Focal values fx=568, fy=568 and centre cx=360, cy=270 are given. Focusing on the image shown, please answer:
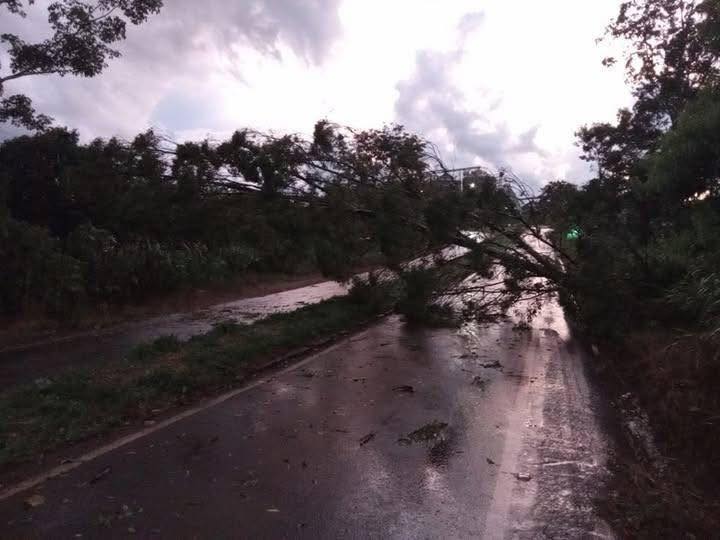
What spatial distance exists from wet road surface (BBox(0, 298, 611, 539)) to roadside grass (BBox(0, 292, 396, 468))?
0.52 meters

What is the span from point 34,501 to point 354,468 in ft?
7.69

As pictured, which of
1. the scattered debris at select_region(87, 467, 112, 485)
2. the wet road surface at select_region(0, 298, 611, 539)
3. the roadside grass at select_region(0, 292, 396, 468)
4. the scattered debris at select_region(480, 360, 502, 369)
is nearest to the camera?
the wet road surface at select_region(0, 298, 611, 539)

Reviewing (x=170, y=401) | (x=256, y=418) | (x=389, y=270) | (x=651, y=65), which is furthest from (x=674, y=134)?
(x=651, y=65)

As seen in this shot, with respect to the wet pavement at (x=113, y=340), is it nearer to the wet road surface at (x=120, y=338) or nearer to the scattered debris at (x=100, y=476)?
the wet road surface at (x=120, y=338)

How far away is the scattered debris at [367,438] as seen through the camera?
5.32 meters

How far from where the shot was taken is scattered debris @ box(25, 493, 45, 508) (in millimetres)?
3910

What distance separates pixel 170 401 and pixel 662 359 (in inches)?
241

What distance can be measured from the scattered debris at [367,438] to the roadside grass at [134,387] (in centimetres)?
220

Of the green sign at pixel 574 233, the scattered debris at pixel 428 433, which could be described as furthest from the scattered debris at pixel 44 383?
the green sign at pixel 574 233

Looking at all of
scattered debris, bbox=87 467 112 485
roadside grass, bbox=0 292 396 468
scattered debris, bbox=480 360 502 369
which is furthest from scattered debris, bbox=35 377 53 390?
scattered debris, bbox=480 360 502 369

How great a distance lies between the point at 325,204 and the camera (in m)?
10.8

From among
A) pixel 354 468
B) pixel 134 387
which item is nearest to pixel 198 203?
pixel 134 387

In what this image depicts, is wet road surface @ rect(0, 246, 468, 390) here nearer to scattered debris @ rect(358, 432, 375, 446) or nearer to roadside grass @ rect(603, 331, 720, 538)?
scattered debris @ rect(358, 432, 375, 446)

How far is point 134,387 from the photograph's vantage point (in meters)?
6.35
